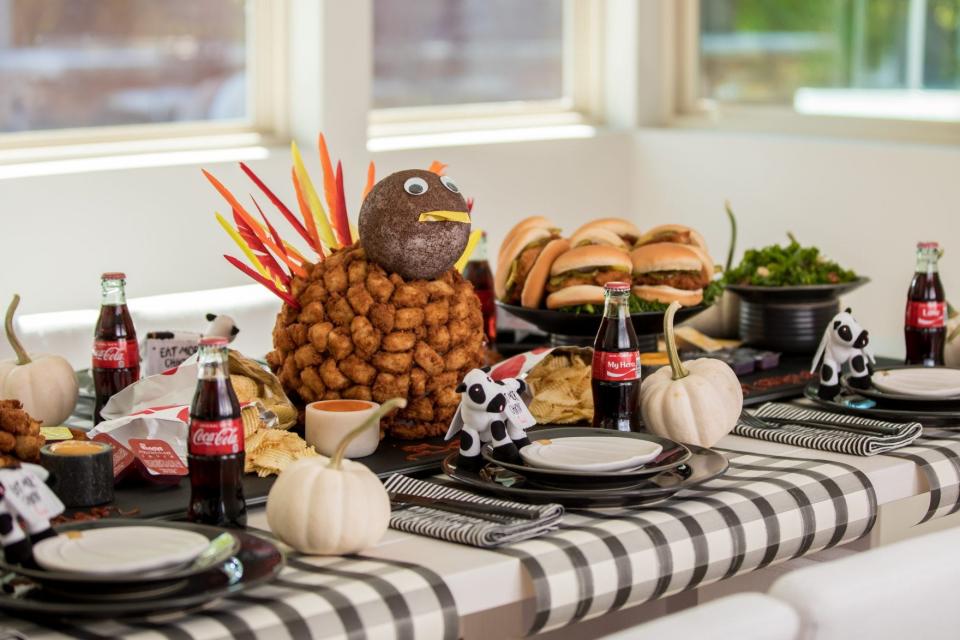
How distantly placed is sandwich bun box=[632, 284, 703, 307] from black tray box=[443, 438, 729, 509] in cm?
52

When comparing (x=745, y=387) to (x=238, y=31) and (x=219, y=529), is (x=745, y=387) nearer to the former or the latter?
(x=219, y=529)

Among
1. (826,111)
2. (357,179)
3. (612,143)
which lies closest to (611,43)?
(612,143)

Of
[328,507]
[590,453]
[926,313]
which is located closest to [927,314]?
[926,313]

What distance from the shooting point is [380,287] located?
1.63 metres

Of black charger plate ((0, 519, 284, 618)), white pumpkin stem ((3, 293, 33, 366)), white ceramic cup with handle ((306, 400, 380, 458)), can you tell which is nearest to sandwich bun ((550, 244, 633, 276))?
white ceramic cup with handle ((306, 400, 380, 458))

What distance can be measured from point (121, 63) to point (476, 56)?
121cm

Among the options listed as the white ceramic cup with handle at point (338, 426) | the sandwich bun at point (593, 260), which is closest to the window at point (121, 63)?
the sandwich bun at point (593, 260)

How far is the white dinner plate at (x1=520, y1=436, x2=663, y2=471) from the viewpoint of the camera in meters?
1.38

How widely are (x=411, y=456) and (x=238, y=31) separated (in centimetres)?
261

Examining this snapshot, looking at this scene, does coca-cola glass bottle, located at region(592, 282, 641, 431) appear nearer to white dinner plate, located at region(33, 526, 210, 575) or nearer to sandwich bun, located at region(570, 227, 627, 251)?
sandwich bun, located at region(570, 227, 627, 251)

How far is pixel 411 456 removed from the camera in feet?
5.14

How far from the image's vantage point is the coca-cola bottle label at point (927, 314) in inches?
77.4

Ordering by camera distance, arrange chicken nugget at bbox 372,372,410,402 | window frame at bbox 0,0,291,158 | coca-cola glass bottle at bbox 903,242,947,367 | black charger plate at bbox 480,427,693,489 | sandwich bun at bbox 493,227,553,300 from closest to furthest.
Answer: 1. black charger plate at bbox 480,427,693,489
2. chicken nugget at bbox 372,372,410,402
3. coca-cola glass bottle at bbox 903,242,947,367
4. sandwich bun at bbox 493,227,553,300
5. window frame at bbox 0,0,291,158

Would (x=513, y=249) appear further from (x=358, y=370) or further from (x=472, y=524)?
(x=472, y=524)
